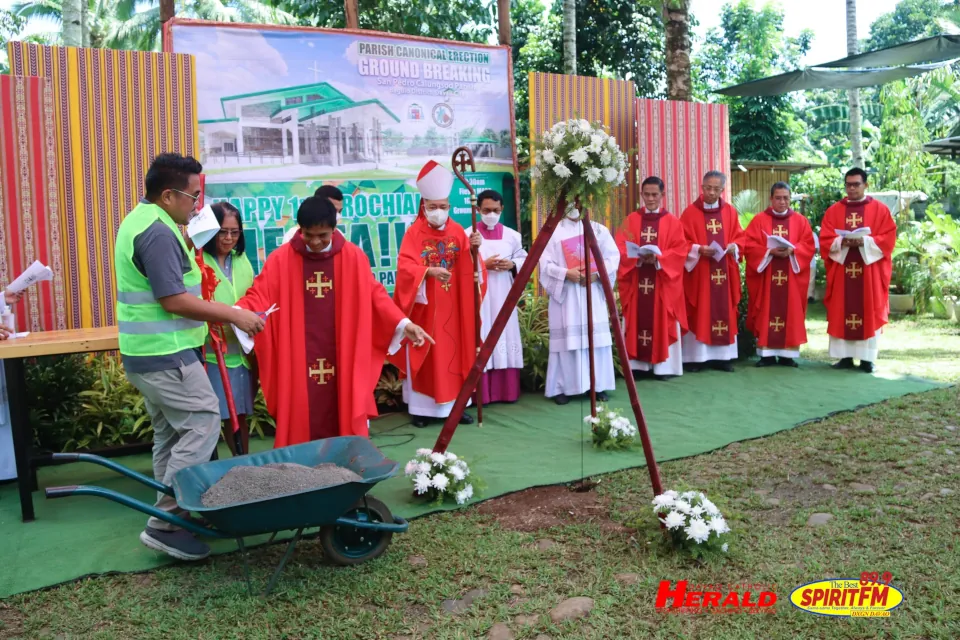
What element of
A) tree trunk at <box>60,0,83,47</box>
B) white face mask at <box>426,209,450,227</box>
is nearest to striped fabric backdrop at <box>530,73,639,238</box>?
white face mask at <box>426,209,450,227</box>

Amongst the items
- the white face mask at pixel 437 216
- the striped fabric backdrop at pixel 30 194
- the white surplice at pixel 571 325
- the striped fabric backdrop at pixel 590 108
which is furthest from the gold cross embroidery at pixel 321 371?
the striped fabric backdrop at pixel 590 108

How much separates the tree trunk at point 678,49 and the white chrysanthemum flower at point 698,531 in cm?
754

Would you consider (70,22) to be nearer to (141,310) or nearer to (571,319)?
(571,319)

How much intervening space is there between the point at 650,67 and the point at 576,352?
31.7 feet

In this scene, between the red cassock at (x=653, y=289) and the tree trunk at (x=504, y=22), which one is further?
the tree trunk at (x=504, y=22)

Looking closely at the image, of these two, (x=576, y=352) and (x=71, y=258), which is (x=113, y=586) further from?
(x=576, y=352)

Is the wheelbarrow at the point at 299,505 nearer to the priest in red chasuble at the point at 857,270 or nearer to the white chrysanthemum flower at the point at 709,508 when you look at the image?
the white chrysanthemum flower at the point at 709,508

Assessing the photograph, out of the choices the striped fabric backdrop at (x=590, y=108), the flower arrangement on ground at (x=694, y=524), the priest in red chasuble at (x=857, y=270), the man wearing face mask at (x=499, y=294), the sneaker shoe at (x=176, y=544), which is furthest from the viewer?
the striped fabric backdrop at (x=590, y=108)

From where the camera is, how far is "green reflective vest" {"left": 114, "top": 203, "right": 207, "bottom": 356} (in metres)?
3.74

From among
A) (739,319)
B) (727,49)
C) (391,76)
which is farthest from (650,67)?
(727,49)

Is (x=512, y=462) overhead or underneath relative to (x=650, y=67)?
underneath

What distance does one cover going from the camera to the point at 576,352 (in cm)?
750

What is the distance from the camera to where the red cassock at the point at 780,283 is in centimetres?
882

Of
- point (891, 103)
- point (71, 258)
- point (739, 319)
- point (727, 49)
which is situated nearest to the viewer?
point (71, 258)
